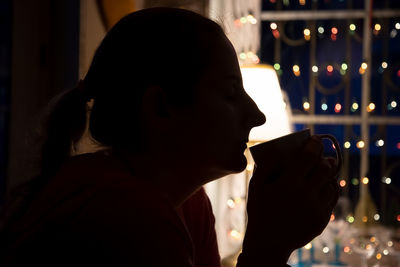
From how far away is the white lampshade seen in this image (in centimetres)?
214

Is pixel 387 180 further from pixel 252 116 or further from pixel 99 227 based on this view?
pixel 99 227

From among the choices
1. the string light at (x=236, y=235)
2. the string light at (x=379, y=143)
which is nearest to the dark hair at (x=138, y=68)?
the string light at (x=236, y=235)

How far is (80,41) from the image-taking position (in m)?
2.13

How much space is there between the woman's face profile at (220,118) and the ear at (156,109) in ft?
0.09

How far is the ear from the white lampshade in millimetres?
1366

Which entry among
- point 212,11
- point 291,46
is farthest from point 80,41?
point 291,46

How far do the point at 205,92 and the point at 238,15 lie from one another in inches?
81.7

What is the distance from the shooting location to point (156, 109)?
80 centimetres

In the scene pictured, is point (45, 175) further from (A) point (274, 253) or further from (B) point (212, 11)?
(B) point (212, 11)

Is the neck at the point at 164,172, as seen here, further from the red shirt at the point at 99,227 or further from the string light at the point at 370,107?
the string light at the point at 370,107

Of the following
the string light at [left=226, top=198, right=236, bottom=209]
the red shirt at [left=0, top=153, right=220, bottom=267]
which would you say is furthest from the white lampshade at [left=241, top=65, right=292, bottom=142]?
the red shirt at [left=0, top=153, right=220, bottom=267]

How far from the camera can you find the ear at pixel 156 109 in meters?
0.79

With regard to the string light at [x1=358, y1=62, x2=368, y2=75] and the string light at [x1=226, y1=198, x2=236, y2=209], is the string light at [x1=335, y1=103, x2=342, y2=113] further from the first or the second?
the string light at [x1=226, y1=198, x2=236, y2=209]

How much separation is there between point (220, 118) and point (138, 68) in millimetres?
138
